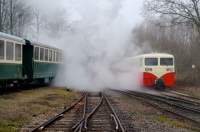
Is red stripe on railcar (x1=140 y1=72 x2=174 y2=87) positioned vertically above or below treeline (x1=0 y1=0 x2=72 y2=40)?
below

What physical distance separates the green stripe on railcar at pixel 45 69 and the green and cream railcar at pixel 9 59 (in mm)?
2370

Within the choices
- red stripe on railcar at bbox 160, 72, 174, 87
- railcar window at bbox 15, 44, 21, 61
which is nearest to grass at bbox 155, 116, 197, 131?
railcar window at bbox 15, 44, 21, 61

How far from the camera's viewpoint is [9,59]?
13383mm

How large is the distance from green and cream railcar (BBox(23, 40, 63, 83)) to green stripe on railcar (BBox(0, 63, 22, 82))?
70.3 inches

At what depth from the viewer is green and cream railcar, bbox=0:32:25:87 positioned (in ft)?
41.5

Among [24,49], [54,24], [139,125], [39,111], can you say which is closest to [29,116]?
[39,111]

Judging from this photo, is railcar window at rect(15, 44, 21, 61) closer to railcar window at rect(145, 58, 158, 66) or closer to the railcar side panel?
the railcar side panel

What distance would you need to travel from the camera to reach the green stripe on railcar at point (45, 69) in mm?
17438

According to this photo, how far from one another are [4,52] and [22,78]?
3428 millimetres

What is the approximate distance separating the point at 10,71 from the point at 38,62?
4.23 meters

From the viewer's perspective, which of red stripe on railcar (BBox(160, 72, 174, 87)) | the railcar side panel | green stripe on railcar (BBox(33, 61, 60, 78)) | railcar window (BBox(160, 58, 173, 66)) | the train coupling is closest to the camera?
the railcar side panel

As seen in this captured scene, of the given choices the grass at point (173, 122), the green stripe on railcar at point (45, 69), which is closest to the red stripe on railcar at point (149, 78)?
the green stripe on railcar at point (45, 69)

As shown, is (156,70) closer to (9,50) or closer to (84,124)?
(9,50)

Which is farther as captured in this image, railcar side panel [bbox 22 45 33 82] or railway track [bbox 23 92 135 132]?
railcar side panel [bbox 22 45 33 82]
